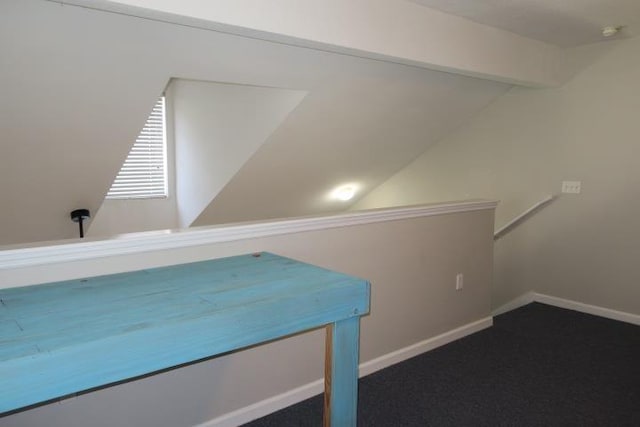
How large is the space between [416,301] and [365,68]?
Result: 1.64 m

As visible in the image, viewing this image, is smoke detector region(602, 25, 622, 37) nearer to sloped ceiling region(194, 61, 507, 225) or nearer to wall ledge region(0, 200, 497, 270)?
sloped ceiling region(194, 61, 507, 225)

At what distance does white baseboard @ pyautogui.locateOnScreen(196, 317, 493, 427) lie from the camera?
2.23 metres

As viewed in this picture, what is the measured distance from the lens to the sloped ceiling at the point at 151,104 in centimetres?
231

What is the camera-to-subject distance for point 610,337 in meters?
3.40

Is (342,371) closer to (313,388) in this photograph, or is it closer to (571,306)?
(313,388)

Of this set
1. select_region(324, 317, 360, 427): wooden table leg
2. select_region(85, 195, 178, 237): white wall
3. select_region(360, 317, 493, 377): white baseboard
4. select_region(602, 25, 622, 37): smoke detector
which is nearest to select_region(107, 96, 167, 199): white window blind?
select_region(85, 195, 178, 237): white wall

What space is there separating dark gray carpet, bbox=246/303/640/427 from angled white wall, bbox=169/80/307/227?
2033mm

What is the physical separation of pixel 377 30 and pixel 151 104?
143 cm

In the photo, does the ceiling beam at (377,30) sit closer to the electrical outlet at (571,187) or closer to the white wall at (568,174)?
the white wall at (568,174)

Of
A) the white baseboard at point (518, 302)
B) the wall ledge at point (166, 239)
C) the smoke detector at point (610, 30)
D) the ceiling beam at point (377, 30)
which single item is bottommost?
the white baseboard at point (518, 302)

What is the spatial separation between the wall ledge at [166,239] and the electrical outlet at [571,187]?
1968mm

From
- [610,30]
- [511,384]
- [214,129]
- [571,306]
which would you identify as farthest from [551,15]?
[214,129]

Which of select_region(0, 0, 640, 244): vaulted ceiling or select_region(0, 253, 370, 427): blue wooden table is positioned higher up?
select_region(0, 0, 640, 244): vaulted ceiling

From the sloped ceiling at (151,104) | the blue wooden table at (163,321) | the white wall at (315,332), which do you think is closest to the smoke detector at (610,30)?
the sloped ceiling at (151,104)
